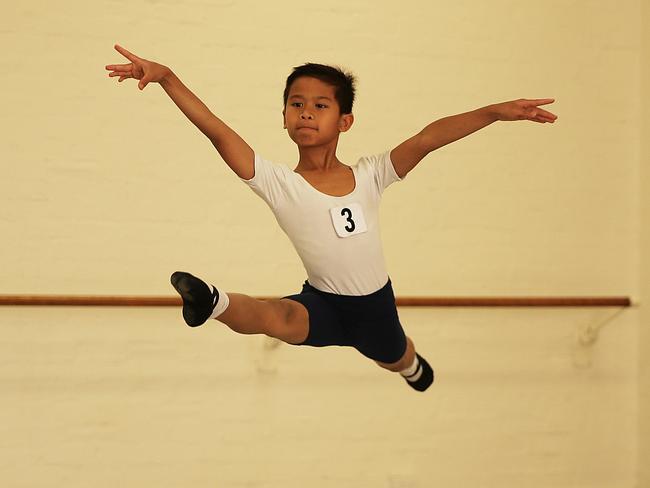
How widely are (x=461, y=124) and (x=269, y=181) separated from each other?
52cm

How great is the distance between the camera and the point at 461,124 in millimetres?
2488

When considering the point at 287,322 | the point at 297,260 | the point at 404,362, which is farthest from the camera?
the point at 297,260

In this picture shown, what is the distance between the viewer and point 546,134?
476 cm

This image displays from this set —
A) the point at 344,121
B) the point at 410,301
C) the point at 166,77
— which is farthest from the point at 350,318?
the point at 410,301

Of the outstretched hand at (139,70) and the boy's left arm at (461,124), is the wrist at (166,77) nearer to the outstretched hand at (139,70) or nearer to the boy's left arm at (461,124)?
the outstretched hand at (139,70)

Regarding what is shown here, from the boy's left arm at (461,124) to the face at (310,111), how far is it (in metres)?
0.23

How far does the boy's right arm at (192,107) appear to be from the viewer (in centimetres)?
219

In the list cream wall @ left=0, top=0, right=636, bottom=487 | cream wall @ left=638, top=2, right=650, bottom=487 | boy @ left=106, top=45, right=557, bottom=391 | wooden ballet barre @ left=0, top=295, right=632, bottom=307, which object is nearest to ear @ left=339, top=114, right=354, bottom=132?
boy @ left=106, top=45, right=557, bottom=391

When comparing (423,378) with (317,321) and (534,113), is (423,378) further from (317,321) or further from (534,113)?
(534,113)

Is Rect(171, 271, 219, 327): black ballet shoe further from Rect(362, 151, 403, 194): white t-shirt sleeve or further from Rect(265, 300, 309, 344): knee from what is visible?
Rect(362, 151, 403, 194): white t-shirt sleeve

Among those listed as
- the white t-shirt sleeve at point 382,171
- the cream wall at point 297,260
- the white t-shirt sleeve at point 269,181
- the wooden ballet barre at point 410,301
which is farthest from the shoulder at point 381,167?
the cream wall at point 297,260

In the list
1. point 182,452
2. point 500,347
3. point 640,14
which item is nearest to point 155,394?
point 182,452

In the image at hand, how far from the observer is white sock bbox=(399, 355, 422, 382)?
120 inches

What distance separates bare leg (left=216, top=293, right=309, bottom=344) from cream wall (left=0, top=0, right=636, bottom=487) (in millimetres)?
2015
